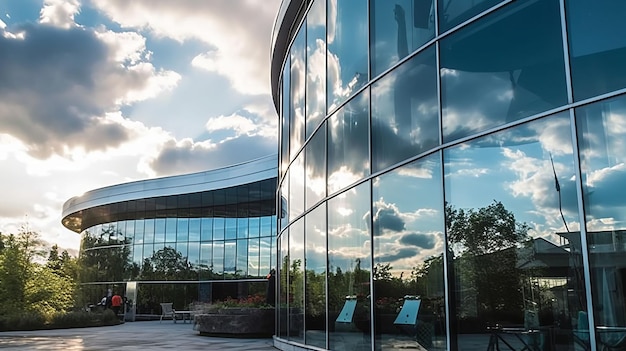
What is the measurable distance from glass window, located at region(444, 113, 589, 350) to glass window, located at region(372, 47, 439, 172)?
0.75 m

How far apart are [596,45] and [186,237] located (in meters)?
35.0

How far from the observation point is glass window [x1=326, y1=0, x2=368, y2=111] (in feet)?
37.1

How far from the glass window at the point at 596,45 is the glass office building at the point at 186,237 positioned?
88.8 feet

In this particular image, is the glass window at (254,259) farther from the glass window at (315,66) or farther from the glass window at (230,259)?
the glass window at (315,66)

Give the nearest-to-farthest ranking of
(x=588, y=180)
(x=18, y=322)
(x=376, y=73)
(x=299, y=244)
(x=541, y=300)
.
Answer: (x=588, y=180), (x=541, y=300), (x=376, y=73), (x=299, y=244), (x=18, y=322)

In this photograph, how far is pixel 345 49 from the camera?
12.0m

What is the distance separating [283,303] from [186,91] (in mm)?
9010

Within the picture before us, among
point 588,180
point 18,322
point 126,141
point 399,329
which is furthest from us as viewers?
point 126,141

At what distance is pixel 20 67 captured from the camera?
22.4 m

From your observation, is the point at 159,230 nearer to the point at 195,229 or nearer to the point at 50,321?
the point at 195,229

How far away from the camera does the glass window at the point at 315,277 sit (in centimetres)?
1224

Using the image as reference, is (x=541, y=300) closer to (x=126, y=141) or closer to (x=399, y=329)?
(x=399, y=329)

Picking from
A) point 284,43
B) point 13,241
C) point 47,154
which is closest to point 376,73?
point 284,43

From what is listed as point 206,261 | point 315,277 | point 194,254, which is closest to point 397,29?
point 315,277
